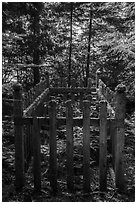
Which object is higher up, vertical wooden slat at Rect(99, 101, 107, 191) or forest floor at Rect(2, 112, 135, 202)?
vertical wooden slat at Rect(99, 101, 107, 191)

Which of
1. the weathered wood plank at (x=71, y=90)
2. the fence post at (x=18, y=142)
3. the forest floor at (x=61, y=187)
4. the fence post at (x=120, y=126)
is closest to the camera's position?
the forest floor at (x=61, y=187)

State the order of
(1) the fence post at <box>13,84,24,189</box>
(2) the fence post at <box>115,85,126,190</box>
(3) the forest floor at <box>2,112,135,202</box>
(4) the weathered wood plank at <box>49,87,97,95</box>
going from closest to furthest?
(3) the forest floor at <box>2,112,135,202</box> < (2) the fence post at <box>115,85,126,190</box> < (1) the fence post at <box>13,84,24,189</box> < (4) the weathered wood plank at <box>49,87,97,95</box>

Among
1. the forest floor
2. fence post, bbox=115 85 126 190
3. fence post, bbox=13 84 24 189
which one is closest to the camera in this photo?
the forest floor

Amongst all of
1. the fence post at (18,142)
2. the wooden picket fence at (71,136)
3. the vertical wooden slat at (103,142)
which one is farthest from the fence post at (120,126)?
the fence post at (18,142)

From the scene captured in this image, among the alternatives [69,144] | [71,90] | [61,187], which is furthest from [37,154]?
[71,90]

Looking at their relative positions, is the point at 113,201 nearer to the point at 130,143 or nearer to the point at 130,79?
the point at 130,143

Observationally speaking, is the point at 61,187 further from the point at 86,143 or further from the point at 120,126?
the point at 120,126

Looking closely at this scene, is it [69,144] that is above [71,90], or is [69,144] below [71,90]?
below

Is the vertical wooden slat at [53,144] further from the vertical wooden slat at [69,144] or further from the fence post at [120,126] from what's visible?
the fence post at [120,126]

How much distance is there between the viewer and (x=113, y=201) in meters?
4.17

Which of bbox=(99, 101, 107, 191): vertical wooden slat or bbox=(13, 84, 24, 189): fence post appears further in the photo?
bbox=(13, 84, 24, 189): fence post

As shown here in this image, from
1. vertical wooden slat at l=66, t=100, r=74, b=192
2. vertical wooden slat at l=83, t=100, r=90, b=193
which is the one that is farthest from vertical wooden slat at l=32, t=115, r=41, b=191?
vertical wooden slat at l=83, t=100, r=90, b=193

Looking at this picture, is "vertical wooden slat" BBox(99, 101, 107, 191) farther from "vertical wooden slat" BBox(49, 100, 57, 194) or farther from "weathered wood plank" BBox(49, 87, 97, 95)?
"weathered wood plank" BBox(49, 87, 97, 95)

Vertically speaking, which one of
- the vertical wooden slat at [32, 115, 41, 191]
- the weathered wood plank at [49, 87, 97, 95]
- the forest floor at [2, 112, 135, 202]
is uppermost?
the weathered wood plank at [49, 87, 97, 95]
